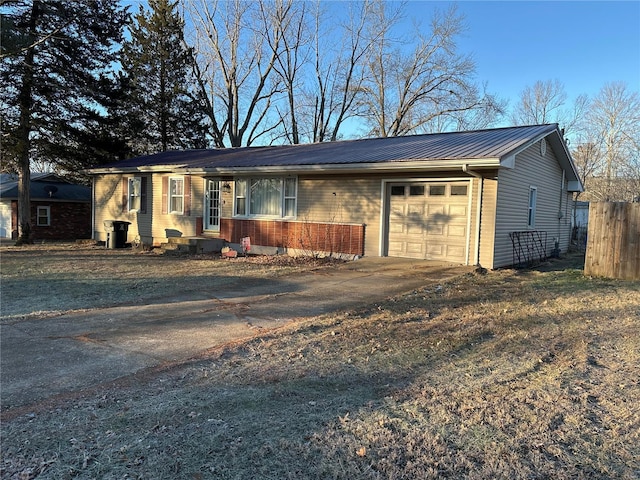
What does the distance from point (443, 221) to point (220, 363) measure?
8.74m

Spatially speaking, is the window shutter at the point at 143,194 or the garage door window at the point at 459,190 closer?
the garage door window at the point at 459,190

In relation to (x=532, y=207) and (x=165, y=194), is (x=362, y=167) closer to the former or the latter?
(x=532, y=207)

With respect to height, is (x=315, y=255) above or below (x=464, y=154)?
below

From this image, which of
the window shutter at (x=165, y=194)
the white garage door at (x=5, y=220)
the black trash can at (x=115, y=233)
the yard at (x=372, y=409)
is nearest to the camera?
the yard at (x=372, y=409)

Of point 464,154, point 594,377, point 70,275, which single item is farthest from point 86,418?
point 464,154

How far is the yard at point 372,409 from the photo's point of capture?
272 cm

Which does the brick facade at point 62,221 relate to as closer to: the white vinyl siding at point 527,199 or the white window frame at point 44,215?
the white window frame at point 44,215

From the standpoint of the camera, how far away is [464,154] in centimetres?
1073

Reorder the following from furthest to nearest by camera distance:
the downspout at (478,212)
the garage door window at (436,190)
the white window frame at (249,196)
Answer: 1. the white window frame at (249,196)
2. the garage door window at (436,190)
3. the downspout at (478,212)

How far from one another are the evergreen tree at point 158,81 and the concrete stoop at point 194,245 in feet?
43.6

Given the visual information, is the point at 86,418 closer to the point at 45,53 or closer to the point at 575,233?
the point at 45,53

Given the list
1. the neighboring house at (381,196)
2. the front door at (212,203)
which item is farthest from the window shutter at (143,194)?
the front door at (212,203)

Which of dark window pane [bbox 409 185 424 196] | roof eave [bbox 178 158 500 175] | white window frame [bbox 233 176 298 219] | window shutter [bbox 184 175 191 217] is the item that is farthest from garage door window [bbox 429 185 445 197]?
window shutter [bbox 184 175 191 217]

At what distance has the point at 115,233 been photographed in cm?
1764
